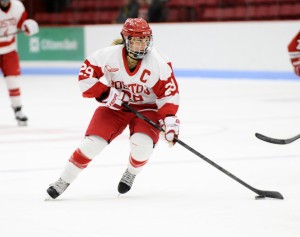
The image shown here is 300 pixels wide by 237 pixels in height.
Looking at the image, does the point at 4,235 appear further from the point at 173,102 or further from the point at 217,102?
the point at 217,102

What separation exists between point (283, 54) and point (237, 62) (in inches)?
30.8

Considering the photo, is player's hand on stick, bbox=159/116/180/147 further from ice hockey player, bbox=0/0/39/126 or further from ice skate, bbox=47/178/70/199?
ice hockey player, bbox=0/0/39/126

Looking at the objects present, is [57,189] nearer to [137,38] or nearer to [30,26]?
[137,38]

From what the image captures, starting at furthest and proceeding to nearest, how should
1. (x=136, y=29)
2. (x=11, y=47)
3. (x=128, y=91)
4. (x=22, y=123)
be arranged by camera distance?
(x=11, y=47) → (x=22, y=123) → (x=128, y=91) → (x=136, y=29)

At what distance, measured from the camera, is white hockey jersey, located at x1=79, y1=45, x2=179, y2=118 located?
3.60 metres

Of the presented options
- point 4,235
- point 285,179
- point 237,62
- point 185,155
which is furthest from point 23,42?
point 4,235

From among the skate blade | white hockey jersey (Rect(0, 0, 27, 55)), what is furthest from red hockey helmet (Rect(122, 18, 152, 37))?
white hockey jersey (Rect(0, 0, 27, 55))

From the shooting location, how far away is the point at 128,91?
3682 millimetres

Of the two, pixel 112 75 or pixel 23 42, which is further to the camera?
pixel 23 42

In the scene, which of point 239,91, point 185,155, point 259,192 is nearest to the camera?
point 259,192

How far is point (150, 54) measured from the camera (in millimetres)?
3648

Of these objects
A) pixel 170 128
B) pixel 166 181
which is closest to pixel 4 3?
pixel 166 181

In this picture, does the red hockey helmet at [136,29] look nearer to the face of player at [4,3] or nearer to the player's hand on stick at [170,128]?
the player's hand on stick at [170,128]

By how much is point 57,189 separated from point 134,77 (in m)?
0.60
